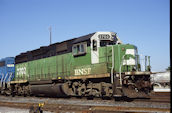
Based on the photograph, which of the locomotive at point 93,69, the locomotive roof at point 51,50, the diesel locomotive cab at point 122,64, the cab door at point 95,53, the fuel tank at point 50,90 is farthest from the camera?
the fuel tank at point 50,90

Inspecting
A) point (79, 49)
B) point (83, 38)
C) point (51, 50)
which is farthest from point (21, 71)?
point (83, 38)

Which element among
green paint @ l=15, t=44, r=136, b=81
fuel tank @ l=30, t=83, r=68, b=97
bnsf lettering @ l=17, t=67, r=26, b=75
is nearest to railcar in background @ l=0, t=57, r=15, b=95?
bnsf lettering @ l=17, t=67, r=26, b=75


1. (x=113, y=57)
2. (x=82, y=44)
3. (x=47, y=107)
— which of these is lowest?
(x=47, y=107)

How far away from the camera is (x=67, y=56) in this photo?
13.9 m

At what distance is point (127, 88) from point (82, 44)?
12.2 ft

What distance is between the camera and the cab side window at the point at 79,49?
12551mm

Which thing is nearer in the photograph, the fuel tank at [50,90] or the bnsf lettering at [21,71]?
the fuel tank at [50,90]

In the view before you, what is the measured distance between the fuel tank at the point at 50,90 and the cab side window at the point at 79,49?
2.21 metres

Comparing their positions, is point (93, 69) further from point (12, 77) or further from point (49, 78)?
point (12, 77)

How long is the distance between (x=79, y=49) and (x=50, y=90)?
374 cm

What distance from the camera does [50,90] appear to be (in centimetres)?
1475

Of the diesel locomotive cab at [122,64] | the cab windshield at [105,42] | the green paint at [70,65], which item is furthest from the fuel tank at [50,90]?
the cab windshield at [105,42]

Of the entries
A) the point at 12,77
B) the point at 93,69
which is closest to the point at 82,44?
the point at 93,69

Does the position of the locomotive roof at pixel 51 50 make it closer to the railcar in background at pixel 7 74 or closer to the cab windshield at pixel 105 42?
the cab windshield at pixel 105 42
